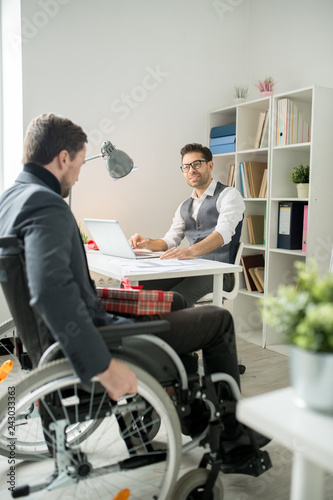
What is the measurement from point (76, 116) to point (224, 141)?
1158 millimetres

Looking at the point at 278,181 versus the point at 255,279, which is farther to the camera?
the point at 255,279

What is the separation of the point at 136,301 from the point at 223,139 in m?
2.40

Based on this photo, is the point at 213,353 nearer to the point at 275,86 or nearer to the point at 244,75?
the point at 275,86

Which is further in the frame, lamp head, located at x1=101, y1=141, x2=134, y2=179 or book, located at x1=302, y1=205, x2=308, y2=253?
book, located at x1=302, y1=205, x2=308, y2=253

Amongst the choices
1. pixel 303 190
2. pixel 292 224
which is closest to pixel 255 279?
pixel 292 224

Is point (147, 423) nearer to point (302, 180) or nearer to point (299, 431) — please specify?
point (299, 431)

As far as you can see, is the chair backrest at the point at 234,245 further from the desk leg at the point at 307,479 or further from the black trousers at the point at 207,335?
the desk leg at the point at 307,479

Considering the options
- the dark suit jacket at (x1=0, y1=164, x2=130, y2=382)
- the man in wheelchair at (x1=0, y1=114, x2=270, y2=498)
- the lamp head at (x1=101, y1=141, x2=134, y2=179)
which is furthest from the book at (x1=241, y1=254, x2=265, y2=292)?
the dark suit jacket at (x1=0, y1=164, x2=130, y2=382)

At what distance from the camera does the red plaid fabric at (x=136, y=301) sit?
151 centimetres

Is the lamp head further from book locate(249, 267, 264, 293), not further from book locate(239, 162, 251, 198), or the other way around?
book locate(249, 267, 264, 293)

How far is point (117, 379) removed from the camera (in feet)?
3.95

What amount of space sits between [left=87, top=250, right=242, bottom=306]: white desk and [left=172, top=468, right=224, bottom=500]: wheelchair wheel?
0.79 metres

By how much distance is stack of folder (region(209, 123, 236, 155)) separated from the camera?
3.54 metres

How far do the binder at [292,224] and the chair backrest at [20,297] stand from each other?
2.16 m
